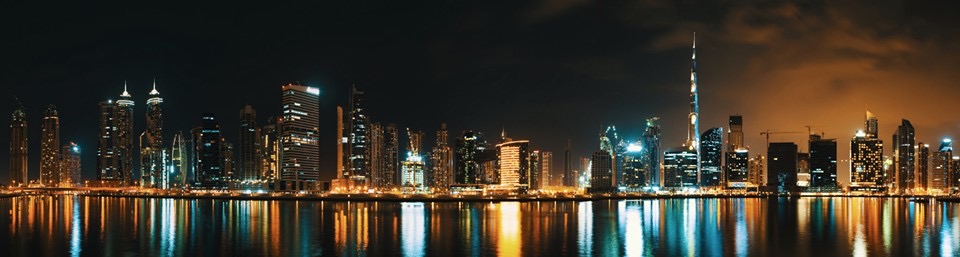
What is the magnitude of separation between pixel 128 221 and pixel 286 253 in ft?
101

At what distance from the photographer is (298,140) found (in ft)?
586

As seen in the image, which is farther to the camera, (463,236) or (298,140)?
(298,140)

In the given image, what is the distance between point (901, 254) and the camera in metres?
43.7

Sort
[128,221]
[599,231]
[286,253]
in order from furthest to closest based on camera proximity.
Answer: [128,221] < [599,231] < [286,253]

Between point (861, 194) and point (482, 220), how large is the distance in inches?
6073

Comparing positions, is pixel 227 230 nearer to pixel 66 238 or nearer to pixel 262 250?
pixel 66 238

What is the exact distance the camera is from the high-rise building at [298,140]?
175750 mm

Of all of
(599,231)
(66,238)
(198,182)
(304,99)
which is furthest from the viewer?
(198,182)

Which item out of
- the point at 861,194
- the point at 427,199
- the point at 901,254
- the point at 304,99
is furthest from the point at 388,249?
the point at 861,194

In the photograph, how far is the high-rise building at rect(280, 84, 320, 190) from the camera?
577ft

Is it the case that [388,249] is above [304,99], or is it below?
below

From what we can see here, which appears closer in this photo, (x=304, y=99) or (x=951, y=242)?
(x=951, y=242)

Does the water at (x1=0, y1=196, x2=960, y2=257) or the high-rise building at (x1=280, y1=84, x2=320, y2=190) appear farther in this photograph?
the high-rise building at (x1=280, y1=84, x2=320, y2=190)

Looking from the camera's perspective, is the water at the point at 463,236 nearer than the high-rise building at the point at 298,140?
Yes
